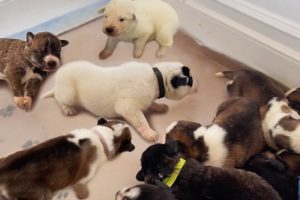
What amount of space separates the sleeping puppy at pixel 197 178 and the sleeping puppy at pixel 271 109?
0.82 ft

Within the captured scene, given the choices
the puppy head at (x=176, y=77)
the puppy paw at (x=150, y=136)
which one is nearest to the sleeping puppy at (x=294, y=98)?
the puppy head at (x=176, y=77)

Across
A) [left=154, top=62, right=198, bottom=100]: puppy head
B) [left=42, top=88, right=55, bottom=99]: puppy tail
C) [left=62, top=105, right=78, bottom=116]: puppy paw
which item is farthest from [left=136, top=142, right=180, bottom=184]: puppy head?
[left=42, top=88, right=55, bottom=99]: puppy tail

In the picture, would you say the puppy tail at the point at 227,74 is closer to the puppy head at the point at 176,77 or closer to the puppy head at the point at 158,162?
the puppy head at the point at 176,77

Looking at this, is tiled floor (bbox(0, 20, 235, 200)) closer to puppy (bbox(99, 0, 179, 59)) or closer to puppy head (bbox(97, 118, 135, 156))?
puppy (bbox(99, 0, 179, 59))

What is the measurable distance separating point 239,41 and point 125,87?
0.73m

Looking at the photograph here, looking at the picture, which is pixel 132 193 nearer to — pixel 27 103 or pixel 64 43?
pixel 27 103

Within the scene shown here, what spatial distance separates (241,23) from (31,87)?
1.04 metres

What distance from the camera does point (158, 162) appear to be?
4.83 ft

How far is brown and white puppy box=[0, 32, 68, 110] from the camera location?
2014 mm

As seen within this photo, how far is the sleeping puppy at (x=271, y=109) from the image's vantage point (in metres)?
1.62

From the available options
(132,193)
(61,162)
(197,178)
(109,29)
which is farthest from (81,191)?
(109,29)

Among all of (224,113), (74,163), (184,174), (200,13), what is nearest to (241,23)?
(200,13)

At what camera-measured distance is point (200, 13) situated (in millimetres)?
2367

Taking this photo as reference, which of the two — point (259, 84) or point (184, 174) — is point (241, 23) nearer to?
point (259, 84)
